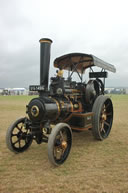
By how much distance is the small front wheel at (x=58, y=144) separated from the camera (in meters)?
2.27

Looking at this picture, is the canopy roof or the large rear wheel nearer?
the large rear wheel

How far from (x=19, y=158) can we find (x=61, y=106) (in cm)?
123

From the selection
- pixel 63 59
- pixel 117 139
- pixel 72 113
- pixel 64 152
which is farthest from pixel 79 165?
pixel 63 59

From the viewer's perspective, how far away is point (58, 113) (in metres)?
2.90

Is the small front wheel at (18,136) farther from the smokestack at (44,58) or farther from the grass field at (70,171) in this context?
the smokestack at (44,58)

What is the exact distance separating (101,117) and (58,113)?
4.49ft

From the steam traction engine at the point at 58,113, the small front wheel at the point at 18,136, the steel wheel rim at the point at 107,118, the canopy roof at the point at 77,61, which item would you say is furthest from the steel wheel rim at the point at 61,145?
the canopy roof at the point at 77,61

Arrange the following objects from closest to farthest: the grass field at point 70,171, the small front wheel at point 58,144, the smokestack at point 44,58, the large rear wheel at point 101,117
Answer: the grass field at point 70,171, the small front wheel at point 58,144, the smokestack at point 44,58, the large rear wheel at point 101,117

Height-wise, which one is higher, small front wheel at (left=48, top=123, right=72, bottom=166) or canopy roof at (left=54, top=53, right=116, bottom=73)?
canopy roof at (left=54, top=53, right=116, bottom=73)

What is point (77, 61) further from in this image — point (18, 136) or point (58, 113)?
point (18, 136)

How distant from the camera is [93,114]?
3.45 meters

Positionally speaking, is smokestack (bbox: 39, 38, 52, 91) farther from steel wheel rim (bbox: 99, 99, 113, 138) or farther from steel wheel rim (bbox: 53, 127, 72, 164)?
steel wheel rim (bbox: 99, 99, 113, 138)

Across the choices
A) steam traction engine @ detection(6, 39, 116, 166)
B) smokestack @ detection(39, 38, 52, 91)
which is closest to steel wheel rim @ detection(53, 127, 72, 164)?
steam traction engine @ detection(6, 39, 116, 166)

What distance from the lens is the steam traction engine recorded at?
2.59 m
